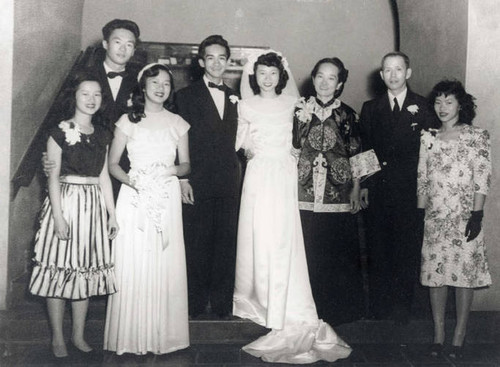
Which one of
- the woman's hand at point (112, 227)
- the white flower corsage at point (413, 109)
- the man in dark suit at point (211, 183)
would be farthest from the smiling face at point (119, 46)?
the white flower corsage at point (413, 109)

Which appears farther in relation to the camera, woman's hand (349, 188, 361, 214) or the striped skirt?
woman's hand (349, 188, 361, 214)

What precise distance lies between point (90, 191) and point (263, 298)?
51.0 inches

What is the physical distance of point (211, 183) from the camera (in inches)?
148

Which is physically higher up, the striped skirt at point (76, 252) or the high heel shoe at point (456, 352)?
the striped skirt at point (76, 252)

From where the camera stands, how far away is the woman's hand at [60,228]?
125 inches

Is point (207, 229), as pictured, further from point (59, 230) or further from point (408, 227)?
point (408, 227)

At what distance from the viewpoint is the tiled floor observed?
3.32m

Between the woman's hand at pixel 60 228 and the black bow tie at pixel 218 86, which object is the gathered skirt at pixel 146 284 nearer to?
the woman's hand at pixel 60 228

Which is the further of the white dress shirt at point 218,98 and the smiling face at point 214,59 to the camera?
the white dress shirt at point 218,98

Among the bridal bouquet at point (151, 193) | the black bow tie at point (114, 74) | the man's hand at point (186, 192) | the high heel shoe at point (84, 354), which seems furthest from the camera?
the black bow tie at point (114, 74)

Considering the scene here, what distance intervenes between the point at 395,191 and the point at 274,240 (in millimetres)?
951

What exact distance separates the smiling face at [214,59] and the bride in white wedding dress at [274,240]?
0.83 ft

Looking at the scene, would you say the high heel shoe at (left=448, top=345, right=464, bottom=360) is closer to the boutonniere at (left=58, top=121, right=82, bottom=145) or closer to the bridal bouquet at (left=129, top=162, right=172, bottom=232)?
the bridal bouquet at (left=129, top=162, right=172, bottom=232)

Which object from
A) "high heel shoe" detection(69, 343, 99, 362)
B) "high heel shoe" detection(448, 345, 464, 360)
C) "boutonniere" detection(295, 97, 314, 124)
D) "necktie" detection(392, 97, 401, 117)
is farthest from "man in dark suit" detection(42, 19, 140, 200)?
"high heel shoe" detection(448, 345, 464, 360)
